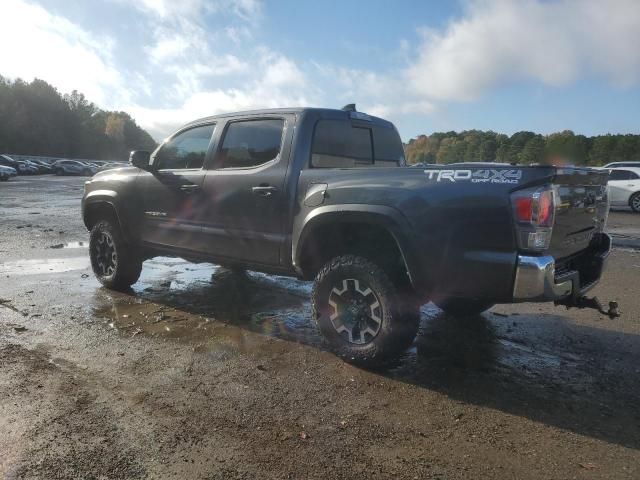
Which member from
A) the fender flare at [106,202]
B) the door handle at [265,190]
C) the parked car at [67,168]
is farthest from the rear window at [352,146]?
the parked car at [67,168]

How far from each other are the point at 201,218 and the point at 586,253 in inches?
133

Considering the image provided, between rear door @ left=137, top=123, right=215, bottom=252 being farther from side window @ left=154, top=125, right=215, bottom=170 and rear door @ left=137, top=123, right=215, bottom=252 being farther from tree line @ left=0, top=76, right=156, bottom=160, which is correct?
tree line @ left=0, top=76, right=156, bottom=160

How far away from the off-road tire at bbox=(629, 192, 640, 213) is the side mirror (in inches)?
662

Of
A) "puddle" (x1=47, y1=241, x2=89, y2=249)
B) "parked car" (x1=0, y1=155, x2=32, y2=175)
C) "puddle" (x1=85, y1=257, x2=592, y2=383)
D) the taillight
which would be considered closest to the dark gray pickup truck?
the taillight

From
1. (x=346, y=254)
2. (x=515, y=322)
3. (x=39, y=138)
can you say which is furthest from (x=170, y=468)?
(x=39, y=138)

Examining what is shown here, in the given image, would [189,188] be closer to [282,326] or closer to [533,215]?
[282,326]

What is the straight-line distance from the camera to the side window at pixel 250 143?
432 centimetres

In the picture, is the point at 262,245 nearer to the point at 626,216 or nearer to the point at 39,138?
the point at 626,216

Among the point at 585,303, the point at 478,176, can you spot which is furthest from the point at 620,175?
the point at 478,176

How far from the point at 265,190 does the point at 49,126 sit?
96923mm

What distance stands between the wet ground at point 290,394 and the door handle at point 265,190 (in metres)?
1.29

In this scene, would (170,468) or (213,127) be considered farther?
(213,127)

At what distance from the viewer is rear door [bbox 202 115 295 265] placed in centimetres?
414

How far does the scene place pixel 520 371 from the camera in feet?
12.2
